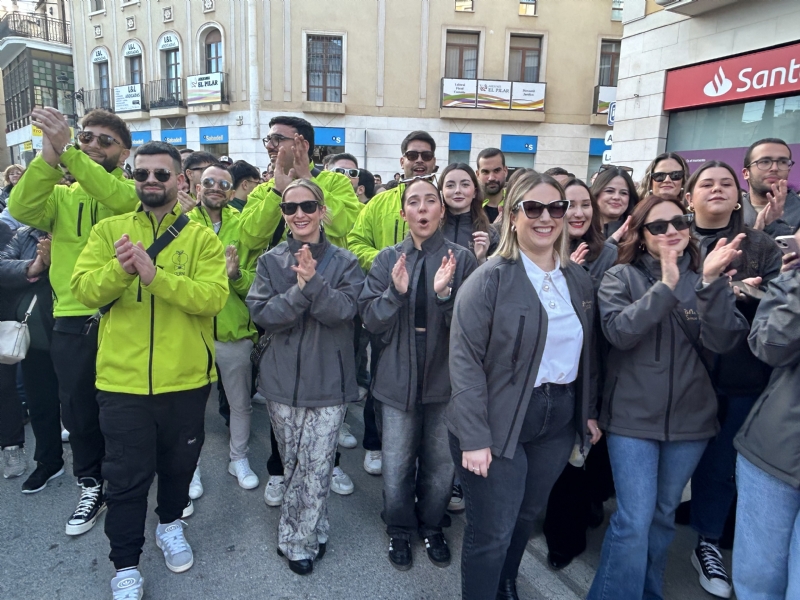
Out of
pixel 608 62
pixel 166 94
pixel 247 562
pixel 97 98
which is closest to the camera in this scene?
pixel 247 562

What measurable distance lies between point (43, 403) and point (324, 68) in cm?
1871

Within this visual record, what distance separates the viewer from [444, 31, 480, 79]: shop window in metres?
19.7

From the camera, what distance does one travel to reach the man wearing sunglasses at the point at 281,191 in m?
3.56

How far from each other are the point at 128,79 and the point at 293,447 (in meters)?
25.3

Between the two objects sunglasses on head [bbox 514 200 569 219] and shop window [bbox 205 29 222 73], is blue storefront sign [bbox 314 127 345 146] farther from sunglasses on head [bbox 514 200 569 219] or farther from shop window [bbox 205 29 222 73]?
sunglasses on head [bbox 514 200 569 219]

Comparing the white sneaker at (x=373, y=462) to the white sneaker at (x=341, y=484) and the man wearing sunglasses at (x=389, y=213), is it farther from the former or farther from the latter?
the man wearing sunglasses at (x=389, y=213)

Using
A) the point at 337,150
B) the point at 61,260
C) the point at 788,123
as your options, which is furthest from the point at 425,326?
the point at 337,150

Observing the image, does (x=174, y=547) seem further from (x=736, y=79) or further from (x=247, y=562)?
(x=736, y=79)

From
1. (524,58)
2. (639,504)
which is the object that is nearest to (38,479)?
(639,504)

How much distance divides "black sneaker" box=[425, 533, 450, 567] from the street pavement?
44 millimetres

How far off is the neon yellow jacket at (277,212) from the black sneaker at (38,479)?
6.95 feet

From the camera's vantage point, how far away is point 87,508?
10.5ft

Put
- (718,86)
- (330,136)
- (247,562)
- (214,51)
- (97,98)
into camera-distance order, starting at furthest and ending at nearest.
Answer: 1. (97,98)
2. (214,51)
3. (330,136)
4. (718,86)
5. (247,562)

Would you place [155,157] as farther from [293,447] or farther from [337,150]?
[337,150]
